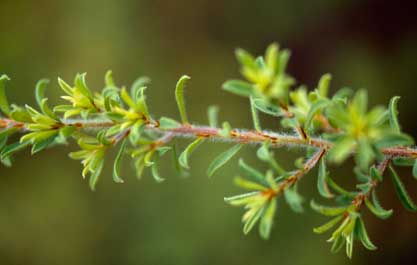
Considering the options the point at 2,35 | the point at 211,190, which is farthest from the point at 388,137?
the point at 2,35

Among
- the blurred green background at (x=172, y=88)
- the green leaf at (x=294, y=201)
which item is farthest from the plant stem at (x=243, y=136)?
the blurred green background at (x=172, y=88)

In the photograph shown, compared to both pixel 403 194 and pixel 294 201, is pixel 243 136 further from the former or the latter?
pixel 403 194

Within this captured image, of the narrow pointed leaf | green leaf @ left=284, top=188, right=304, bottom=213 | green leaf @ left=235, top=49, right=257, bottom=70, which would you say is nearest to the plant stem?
the narrow pointed leaf

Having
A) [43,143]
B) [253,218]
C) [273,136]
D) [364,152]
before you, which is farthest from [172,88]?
[364,152]

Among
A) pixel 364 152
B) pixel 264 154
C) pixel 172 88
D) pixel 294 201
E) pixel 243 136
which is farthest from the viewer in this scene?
pixel 172 88

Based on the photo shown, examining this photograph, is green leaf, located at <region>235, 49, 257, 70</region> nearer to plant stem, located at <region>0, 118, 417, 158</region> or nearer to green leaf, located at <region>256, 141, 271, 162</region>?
green leaf, located at <region>256, 141, 271, 162</region>

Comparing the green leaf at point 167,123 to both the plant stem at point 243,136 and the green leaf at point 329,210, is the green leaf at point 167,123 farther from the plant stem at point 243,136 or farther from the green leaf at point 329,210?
the green leaf at point 329,210

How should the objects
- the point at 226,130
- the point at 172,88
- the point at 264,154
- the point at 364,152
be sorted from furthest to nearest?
the point at 172,88, the point at 226,130, the point at 264,154, the point at 364,152
